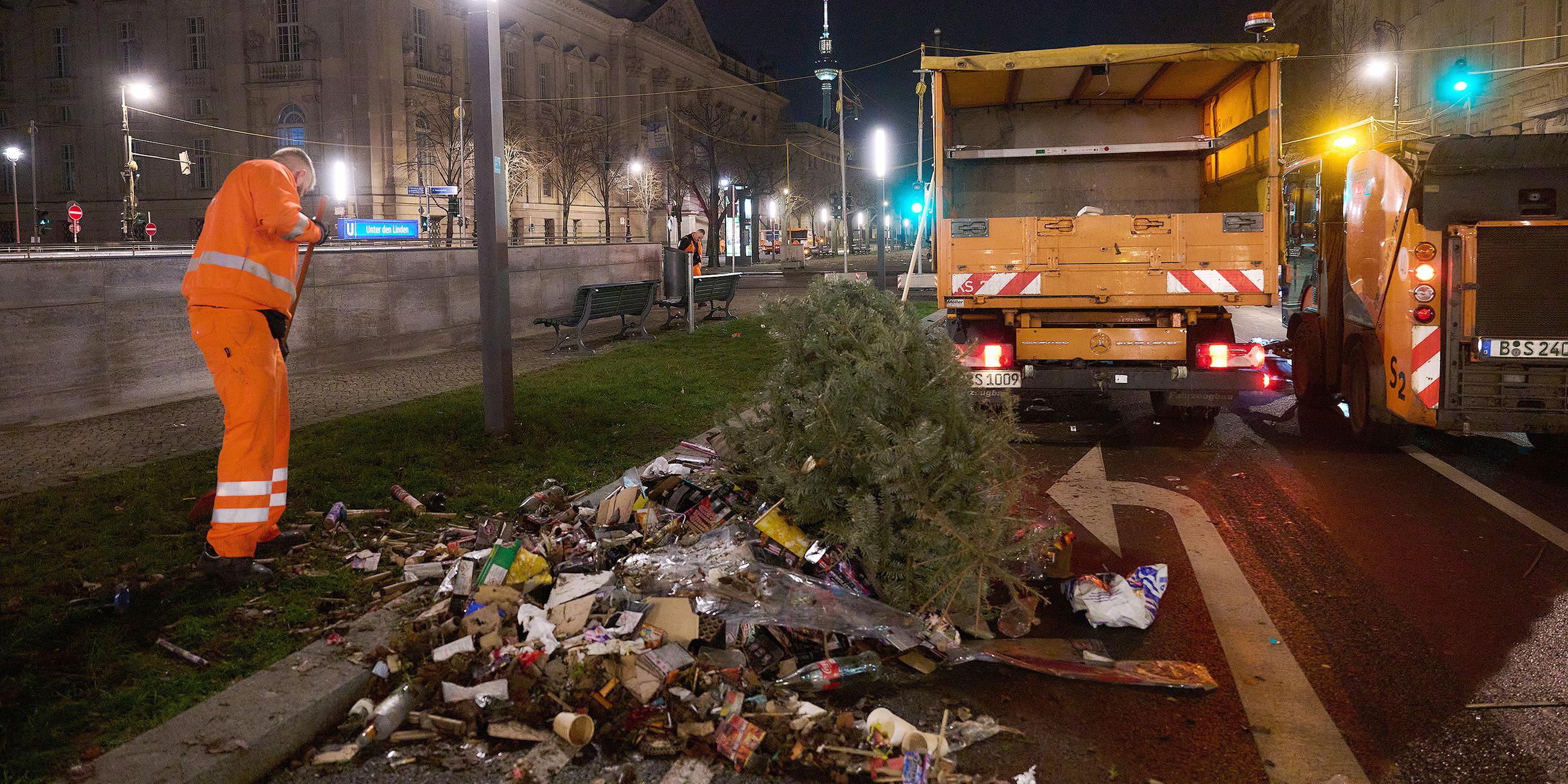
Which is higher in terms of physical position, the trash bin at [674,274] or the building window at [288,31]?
the building window at [288,31]

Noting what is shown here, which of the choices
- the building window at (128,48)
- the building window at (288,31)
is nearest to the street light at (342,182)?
the building window at (288,31)

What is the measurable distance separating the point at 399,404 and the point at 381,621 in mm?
5737

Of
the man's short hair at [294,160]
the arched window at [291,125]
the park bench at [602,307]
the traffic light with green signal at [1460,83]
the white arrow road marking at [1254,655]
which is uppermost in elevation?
the arched window at [291,125]

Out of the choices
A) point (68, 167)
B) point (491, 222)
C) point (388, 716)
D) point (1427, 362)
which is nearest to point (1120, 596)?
point (388, 716)

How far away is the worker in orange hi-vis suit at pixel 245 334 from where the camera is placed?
4.81m

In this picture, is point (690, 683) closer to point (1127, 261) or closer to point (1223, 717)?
point (1223, 717)

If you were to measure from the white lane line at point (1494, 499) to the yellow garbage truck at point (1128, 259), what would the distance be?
127 centimetres

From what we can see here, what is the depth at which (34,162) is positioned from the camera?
50.7 metres

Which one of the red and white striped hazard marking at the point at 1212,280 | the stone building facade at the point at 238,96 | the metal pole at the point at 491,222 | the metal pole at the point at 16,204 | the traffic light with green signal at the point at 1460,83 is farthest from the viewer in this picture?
the stone building facade at the point at 238,96

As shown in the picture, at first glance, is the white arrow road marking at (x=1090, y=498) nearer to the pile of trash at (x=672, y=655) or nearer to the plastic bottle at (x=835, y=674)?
the pile of trash at (x=672, y=655)

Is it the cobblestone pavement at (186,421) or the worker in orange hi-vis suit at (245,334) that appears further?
the cobblestone pavement at (186,421)

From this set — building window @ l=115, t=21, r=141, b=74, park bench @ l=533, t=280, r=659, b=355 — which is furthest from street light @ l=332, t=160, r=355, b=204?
park bench @ l=533, t=280, r=659, b=355

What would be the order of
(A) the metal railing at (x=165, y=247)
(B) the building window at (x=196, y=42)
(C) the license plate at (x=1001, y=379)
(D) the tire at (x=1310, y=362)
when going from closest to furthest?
(C) the license plate at (x=1001, y=379)
(D) the tire at (x=1310, y=362)
(A) the metal railing at (x=165, y=247)
(B) the building window at (x=196, y=42)

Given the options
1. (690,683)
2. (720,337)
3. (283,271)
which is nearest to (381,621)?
(690,683)
